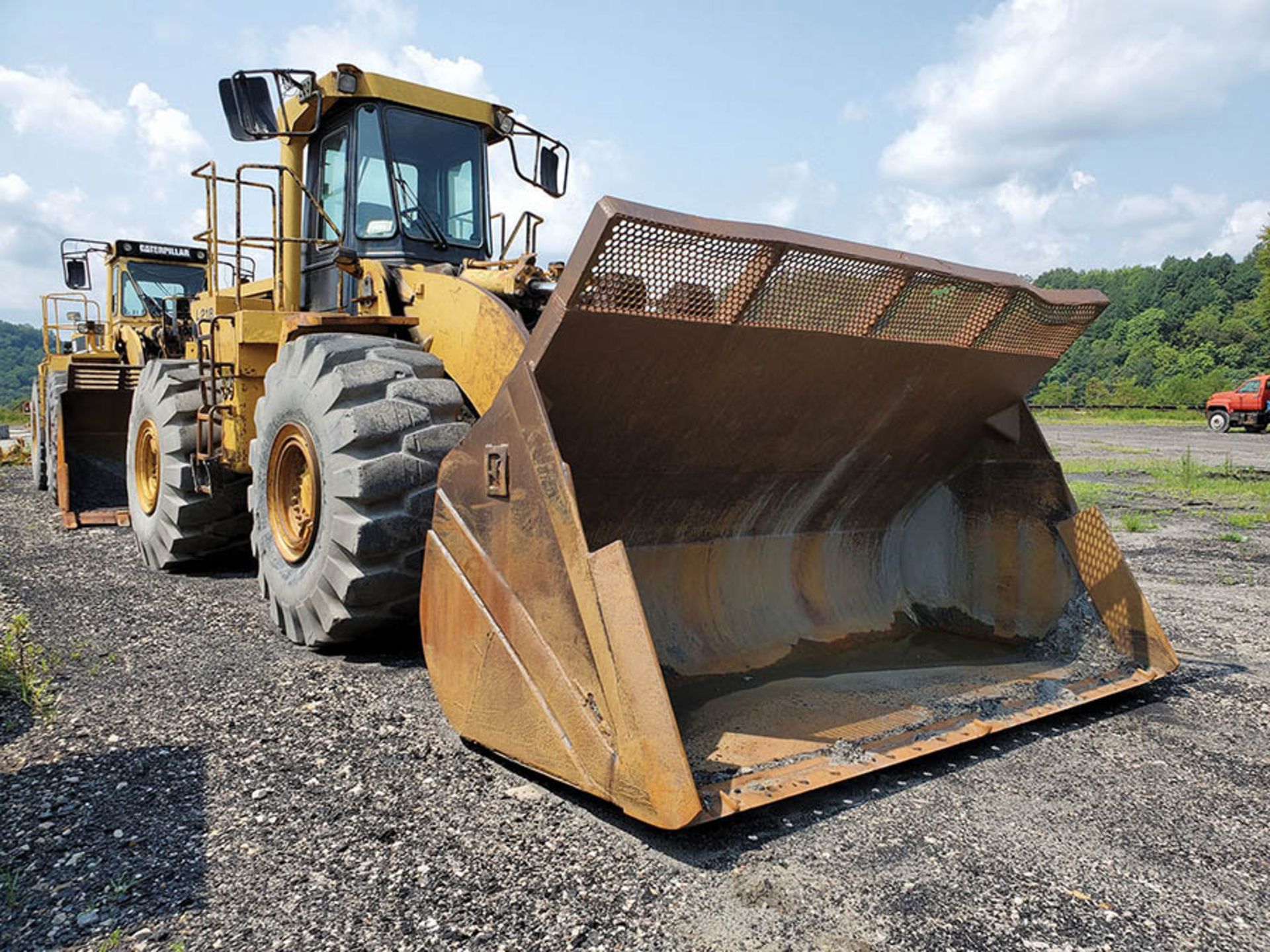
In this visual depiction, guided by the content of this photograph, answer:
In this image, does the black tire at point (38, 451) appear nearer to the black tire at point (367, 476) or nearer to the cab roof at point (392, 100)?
the cab roof at point (392, 100)

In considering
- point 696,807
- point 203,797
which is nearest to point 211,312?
point 203,797

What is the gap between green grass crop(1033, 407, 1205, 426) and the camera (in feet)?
123

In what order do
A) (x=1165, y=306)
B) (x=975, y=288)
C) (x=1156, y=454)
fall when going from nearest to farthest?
(x=975, y=288) < (x=1156, y=454) < (x=1165, y=306)

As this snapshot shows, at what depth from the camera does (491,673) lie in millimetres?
3043

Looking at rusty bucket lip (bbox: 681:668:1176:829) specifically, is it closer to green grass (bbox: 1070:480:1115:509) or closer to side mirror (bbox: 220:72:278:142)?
side mirror (bbox: 220:72:278:142)

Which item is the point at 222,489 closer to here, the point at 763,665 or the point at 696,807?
the point at 763,665

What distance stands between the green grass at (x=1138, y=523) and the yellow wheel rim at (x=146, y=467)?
29.1 ft

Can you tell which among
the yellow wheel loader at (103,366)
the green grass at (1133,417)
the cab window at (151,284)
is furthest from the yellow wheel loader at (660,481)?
the green grass at (1133,417)

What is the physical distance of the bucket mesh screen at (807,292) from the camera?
294 cm

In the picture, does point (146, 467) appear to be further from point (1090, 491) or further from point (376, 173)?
point (1090, 491)

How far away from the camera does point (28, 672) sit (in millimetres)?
4066

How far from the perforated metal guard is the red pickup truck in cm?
3180

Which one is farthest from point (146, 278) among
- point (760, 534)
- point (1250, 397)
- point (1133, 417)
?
point (1133, 417)

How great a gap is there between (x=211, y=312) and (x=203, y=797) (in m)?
4.44
